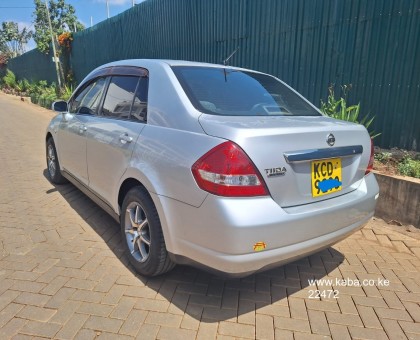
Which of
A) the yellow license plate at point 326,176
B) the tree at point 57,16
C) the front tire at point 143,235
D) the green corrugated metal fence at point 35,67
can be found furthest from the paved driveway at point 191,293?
the tree at point 57,16

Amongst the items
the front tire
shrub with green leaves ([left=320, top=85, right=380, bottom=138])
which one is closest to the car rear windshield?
the front tire

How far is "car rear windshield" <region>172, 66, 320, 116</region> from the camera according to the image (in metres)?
2.59

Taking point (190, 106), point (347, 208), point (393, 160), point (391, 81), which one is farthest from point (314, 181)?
point (391, 81)

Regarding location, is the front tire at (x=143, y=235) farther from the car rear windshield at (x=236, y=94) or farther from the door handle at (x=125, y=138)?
the car rear windshield at (x=236, y=94)

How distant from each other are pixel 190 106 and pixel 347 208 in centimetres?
133

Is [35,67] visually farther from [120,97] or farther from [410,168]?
[410,168]

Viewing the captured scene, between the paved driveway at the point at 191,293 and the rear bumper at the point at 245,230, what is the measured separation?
18.0 inches

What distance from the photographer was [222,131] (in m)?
2.13

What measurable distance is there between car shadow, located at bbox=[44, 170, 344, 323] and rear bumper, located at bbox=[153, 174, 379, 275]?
0.30m

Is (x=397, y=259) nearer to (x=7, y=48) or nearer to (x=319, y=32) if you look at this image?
(x=319, y=32)

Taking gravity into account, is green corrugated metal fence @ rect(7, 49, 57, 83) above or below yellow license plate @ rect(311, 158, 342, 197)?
above

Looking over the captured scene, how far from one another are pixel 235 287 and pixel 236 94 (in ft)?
5.04

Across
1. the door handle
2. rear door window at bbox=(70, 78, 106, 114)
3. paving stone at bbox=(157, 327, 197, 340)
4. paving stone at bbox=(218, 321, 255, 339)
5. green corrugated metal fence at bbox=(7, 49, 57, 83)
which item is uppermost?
green corrugated metal fence at bbox=(7, 49, 57, 83)

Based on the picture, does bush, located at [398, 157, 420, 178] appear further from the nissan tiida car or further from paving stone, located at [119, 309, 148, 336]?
paving stone, located at [119, 309, 148, 336]
